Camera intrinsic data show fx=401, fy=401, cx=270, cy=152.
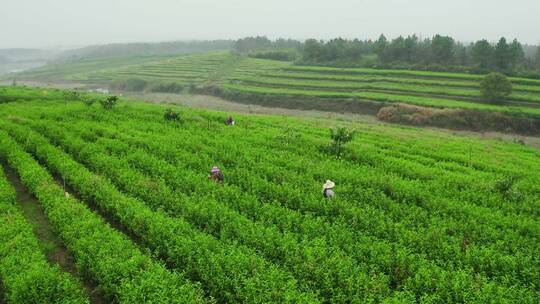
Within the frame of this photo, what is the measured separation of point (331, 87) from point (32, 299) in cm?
6395

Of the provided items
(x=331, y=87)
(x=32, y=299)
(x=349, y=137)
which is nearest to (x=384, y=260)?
(x=32, y=299)

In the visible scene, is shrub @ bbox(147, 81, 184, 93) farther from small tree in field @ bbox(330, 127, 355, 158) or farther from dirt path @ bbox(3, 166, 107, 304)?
dirt path @ bbox(3, 166, 107, 304)

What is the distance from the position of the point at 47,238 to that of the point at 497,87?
2297 inches

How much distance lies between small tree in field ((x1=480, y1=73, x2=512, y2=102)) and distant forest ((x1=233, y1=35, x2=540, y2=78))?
43.4ft

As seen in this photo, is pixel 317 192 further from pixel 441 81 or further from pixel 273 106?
pixel 441 81

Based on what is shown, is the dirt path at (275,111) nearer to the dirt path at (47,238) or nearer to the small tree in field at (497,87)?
the small tree in field at (497,87)

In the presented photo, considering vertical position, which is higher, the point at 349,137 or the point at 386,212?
the point at 349,137

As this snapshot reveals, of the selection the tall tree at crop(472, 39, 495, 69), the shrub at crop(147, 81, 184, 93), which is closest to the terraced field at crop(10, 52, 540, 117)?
the shrub at crop(147, 81, 184, 93)

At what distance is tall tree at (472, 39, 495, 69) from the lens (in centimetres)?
7256

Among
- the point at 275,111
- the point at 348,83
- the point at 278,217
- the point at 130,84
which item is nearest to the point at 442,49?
the point at 348,83

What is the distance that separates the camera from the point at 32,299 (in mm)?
10969

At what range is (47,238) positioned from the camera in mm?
15141

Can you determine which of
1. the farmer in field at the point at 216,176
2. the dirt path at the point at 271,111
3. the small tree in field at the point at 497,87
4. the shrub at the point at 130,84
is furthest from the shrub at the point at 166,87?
the farmer in field at the point at 216,176

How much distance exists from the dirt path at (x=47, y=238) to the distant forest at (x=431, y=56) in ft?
234
